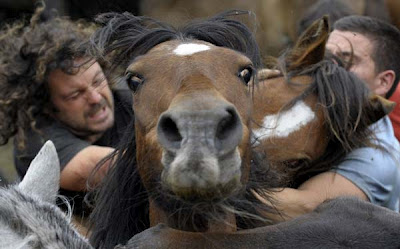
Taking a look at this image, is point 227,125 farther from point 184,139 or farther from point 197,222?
point 197,222

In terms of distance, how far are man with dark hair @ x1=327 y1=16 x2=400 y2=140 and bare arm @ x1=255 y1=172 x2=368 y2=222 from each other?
3.18ft

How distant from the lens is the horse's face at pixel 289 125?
3.05 m

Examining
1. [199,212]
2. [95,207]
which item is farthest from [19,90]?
[199,212]

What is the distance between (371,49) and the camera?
13.5 ft

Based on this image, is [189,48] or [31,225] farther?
[189,48]

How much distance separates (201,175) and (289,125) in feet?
4.27

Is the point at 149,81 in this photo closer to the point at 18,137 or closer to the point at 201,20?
the point at 201,20

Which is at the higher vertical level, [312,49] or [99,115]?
[312,49]

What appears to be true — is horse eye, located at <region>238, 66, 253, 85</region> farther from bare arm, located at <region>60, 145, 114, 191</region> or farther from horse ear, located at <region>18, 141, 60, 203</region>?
bare arm, located at <region>60, 145, 114, 191</region>

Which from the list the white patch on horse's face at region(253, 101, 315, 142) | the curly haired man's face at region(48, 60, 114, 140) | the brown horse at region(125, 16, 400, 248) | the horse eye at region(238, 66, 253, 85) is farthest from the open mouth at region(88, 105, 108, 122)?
the horse eye at region(238, 66, 253, 85)

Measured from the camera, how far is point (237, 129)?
1.98 meters

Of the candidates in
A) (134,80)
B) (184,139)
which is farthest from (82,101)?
(184,139)

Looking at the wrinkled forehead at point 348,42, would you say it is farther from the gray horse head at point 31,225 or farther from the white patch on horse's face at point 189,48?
the gray horse head at point 31,225

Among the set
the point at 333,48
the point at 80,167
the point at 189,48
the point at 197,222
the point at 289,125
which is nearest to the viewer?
the point at 197,222
